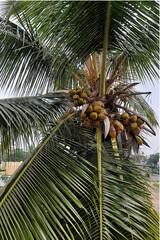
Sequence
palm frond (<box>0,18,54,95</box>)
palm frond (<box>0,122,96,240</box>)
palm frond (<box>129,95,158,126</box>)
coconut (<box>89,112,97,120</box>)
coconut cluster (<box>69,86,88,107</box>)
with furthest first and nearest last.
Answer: palm frond (<box>129,95,158,126</box>) < palm frond (<box>0,18,54,95</box>) < coconut cluster (<box>69,86,88,107</box>) < coconut (<box>89,112,97,120</box>) < palm frond (<box>0,122,96,240</box>)

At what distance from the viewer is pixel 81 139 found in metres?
1.72

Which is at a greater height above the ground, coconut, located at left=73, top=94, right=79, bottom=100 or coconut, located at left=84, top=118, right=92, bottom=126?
coconut, located at left=73, top=94, right=79, bottom=100

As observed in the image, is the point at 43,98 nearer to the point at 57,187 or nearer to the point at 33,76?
the point at 33,76

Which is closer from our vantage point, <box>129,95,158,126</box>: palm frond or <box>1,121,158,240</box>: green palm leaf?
<box>1,121,158,240</box>: green palm leaf

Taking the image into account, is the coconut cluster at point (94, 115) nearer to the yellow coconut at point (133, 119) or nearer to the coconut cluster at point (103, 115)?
the coconut cluster at point (103, 115)

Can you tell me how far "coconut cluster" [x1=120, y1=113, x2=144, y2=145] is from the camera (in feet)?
5.72

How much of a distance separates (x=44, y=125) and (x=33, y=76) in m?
0.96

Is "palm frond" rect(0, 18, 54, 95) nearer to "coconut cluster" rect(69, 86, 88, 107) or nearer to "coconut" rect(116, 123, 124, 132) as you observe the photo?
"coconut cluster" rect(69, 86, 88, 107)

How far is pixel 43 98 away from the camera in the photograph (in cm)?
194

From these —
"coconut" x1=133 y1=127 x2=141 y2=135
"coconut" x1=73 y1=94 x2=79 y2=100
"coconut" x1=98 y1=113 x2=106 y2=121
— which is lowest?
"coconut" x1=133 y1=127 x2=141 y2=135

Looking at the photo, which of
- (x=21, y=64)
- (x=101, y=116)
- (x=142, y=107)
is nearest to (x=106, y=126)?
(x=101, y=116)

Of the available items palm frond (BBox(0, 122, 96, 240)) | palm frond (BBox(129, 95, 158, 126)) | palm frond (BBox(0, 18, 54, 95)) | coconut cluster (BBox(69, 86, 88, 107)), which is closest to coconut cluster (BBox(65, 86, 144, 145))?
coconut cluster (BBox(69, 86, 88, 107))

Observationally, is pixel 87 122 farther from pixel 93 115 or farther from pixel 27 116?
pixel 27 116

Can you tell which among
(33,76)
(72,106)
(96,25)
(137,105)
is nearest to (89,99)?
(72,106)
